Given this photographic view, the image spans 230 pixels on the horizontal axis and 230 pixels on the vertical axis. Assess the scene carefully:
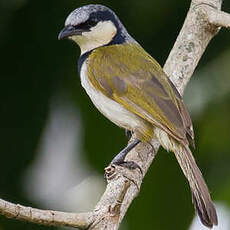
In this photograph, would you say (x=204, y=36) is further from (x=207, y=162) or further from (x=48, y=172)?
(x=48, y=172)

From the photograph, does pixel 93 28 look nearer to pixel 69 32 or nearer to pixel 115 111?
pixel 69 32

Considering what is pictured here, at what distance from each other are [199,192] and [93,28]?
1.35m

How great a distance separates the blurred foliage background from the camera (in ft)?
15.4

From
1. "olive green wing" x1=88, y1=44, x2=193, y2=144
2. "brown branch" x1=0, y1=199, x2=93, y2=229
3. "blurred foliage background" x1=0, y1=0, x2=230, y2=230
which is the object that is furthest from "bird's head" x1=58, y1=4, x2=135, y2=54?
"brown branch" x1=0, y1=199, x2=93, y2=229

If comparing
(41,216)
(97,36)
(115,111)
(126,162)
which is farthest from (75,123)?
(41,216)

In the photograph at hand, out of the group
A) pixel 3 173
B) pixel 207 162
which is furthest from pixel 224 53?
pixel 3 173

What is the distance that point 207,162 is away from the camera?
4777mm

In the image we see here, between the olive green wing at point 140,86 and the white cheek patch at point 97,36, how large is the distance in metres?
0.11

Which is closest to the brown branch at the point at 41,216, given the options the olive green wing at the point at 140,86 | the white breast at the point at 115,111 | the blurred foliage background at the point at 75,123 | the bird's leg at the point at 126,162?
the bird's leg at the point at 126,162

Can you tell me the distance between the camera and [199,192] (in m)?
3.77

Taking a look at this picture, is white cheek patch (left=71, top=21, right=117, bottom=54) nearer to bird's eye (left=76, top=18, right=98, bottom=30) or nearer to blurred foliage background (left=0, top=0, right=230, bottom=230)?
bird's eye (left=76, top=18, right=98, bottom=30)

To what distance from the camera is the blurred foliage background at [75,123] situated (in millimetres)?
4688

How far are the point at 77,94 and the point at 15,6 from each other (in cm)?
76

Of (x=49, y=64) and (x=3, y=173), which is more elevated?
(x=49, y=64)
